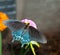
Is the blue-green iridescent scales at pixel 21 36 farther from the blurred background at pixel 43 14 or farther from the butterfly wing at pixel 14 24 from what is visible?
the blurred background at pixel 43 14

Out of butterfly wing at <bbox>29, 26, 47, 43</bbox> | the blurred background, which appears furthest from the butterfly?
the blurred background

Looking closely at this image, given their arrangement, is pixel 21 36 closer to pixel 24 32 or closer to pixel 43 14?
pixel 24 32

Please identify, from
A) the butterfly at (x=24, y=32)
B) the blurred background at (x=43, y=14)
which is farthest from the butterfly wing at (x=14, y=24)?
the blurred background at (x=43, y=14)

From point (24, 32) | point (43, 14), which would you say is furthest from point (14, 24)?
point (43, 14)

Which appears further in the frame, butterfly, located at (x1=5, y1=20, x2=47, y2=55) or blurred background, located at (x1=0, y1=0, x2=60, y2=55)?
blurred background, located at (x1=0, y1=0, x2=60, y2=55)

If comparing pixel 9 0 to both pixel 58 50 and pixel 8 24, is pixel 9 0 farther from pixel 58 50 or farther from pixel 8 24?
pixel 8 24

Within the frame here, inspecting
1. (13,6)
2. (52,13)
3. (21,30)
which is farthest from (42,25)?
(21,30)

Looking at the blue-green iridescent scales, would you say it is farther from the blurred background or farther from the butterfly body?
the blurred background
